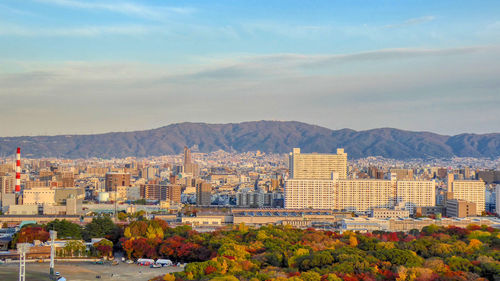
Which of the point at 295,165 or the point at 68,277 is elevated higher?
the point at 295,165

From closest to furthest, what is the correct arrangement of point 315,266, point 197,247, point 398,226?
point 315,266
point 197,247
point 398,226

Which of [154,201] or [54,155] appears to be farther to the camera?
[54,155]

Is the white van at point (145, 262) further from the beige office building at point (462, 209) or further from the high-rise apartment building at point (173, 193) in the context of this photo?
the high-rise apartment building at point (173, 193)

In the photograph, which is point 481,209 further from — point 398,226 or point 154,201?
point 154,201

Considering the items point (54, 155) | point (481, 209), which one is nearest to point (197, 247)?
point (481, 209)

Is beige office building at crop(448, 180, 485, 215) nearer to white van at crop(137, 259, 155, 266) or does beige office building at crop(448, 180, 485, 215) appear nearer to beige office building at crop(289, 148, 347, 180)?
beige office building at crop(289, 148, 347, 180)

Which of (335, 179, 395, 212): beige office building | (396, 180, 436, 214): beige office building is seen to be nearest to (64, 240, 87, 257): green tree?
(335, 179, 395, 212): beige office building

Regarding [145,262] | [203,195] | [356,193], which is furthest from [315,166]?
[145,262]
